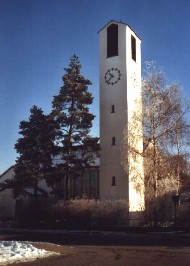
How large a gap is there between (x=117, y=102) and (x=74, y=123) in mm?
5019

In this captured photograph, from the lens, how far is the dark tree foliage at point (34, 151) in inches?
1245

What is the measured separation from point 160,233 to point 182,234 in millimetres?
1729

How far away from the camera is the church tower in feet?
108

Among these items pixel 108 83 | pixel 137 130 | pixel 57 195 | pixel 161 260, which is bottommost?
pixel 161 260

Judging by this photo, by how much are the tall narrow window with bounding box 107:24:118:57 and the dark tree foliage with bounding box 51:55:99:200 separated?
4.28 m

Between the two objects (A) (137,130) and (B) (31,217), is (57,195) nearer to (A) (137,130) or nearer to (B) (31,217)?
(B) (31,217)

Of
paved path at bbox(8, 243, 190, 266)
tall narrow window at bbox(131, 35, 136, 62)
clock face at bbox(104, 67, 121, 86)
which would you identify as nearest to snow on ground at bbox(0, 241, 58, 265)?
paved path at bbox(8, 243, 190, 266)

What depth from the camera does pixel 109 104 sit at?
35125 millimetres

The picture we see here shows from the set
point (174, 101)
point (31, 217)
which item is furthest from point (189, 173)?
point (31, 217)

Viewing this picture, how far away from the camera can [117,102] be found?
1368 inches

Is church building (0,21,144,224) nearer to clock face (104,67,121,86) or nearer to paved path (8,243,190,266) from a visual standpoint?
clock face (104,67,121,86)

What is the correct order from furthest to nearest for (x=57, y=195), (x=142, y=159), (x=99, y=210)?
(x=57, y=195) → (x=142, y=159) → (x=99, y=210)

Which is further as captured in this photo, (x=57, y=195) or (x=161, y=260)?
(x=57, y=195)

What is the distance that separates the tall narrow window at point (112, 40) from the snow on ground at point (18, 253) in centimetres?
2471
